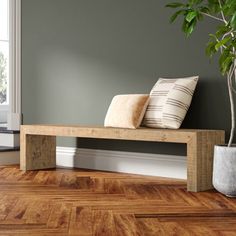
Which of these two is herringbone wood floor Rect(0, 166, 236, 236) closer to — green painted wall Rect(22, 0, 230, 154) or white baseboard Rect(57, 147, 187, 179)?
white baseboard Rect(57, 147, 187, 179)

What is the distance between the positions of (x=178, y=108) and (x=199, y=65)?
0.44 meters

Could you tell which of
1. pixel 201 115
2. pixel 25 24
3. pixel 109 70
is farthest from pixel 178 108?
pixel 25 24

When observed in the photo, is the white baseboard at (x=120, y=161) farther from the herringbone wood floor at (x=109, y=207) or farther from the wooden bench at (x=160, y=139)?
the wooden bench at (x=160, y=139)

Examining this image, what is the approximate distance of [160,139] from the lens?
3.63 meters

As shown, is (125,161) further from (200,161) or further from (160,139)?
(200,161)

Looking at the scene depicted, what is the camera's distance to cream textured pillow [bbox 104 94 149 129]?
398 cm

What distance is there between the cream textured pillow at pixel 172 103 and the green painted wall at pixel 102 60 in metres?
0.17

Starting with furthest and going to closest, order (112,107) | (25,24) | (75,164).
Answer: (25,24) < (75,164) < (112,107)

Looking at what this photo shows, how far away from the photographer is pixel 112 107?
427cm

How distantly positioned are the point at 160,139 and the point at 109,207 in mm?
876

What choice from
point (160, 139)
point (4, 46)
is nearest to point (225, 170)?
point (160, 139)

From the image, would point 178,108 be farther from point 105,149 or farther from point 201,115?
point 105,149

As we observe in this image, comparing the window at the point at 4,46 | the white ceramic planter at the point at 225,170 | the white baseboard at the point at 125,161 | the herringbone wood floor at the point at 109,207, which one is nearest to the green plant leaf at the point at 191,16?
the white ceramic planter at the point at 225,170

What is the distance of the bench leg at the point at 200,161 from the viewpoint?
349cm
